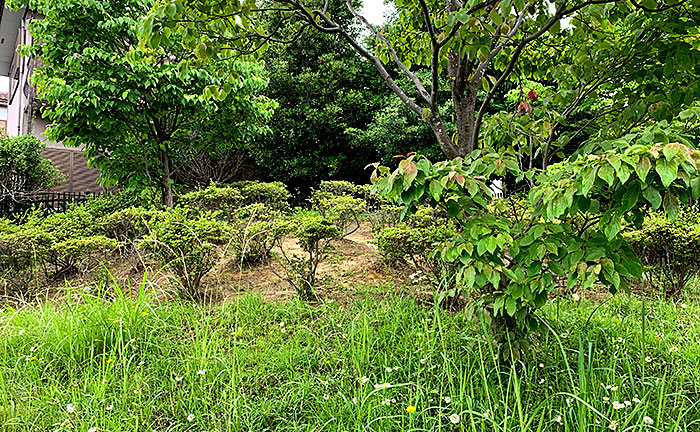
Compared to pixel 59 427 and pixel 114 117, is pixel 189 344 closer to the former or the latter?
pixel 59 427

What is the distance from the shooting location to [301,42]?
9.37 metres

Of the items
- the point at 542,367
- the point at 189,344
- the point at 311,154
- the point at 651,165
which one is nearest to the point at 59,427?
the point at 189,344

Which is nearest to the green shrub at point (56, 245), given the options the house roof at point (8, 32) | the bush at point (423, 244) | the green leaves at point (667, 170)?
the bush at point (423, 244)

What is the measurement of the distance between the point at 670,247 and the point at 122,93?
5663mm

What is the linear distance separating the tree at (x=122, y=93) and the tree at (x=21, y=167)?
218 cm

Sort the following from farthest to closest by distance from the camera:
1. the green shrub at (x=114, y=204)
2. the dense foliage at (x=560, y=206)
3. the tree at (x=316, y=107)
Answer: the tree at (x=316, y=107) → the green shrub at (x=114, y=204) → the dense foliage at (x=560, y=206)

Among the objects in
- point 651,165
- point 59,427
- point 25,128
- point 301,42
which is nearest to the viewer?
point 651,165

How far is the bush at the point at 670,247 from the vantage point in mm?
3031

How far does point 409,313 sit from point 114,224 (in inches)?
140

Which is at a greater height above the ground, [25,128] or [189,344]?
[25,128]

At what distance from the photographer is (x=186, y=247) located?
120 inches

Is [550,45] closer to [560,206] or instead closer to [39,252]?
[560,206]

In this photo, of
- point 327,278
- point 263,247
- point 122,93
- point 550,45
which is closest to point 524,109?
point 550,45

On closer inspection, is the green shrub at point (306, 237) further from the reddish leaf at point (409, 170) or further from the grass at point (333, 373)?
the reddish leaf at point (409, 170)
